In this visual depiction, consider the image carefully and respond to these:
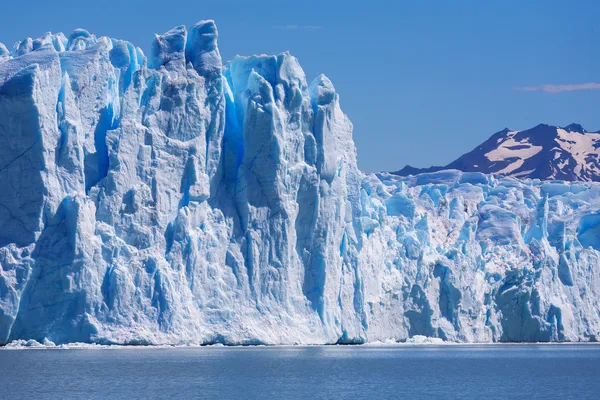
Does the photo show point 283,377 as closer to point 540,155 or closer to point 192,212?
point 192,212

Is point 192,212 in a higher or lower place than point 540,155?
lower

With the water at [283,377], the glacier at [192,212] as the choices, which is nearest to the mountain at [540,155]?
the glacier at [192,212]

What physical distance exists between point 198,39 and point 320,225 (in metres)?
9.44

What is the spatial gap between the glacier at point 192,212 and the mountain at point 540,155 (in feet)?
145

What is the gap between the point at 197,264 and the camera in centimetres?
4134

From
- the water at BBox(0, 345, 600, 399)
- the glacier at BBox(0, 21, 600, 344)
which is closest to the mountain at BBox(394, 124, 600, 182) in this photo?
the glacier at BBox(0, 21, 600, 344)

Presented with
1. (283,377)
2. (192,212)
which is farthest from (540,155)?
(283,377)

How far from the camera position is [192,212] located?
41.9 m

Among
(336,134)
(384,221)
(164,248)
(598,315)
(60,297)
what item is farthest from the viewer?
(598,315)

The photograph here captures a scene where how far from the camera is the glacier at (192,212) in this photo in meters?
38.3

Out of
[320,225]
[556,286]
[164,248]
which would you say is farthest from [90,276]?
[556,286]

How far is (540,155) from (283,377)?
72219 millimetres

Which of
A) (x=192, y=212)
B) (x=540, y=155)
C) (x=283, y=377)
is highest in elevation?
(x=540, y=155)

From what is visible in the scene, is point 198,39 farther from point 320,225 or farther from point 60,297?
point 60,297
